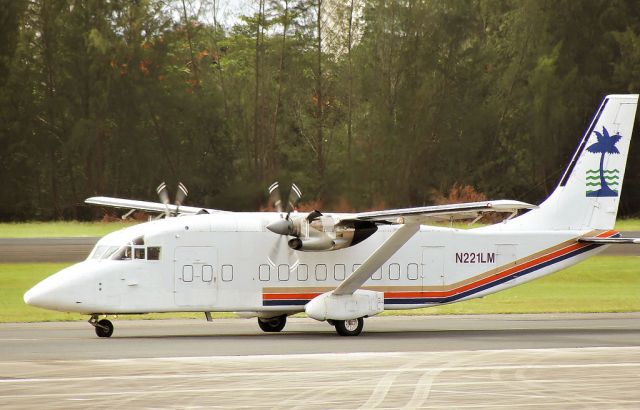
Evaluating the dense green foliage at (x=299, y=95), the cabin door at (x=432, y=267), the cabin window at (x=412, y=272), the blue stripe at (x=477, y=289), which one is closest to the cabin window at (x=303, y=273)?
the blue stripe at (x=477, y=289)

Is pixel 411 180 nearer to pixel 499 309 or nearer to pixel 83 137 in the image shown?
pixel 499 309

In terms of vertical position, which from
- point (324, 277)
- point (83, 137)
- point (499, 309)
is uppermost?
point (83, 137)

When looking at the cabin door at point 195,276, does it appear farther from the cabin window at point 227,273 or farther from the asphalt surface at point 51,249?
the asphalt surface at point 51,249

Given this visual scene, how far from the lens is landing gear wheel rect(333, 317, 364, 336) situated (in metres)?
28.0

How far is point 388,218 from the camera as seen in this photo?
→ 87.1 ft

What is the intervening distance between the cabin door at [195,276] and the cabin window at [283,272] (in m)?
1.64

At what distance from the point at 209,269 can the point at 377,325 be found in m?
6.58

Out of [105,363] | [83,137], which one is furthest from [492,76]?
[105,363]

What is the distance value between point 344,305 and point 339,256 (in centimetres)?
145

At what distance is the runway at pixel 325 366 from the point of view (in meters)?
16.7

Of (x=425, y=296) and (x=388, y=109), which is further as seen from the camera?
(x=388, y=109)

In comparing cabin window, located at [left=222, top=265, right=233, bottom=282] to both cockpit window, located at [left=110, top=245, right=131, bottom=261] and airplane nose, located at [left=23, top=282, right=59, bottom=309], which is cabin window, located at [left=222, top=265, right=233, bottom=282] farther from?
airplane nose, located at [left=23, top=282, right=59, bottom=309]

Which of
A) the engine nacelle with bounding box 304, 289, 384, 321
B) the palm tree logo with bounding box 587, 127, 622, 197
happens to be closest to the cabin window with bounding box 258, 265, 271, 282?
the engine nacelle with bounding box 304, 289, 384, 321

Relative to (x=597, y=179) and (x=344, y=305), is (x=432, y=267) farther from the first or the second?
(x=597, y=179)
